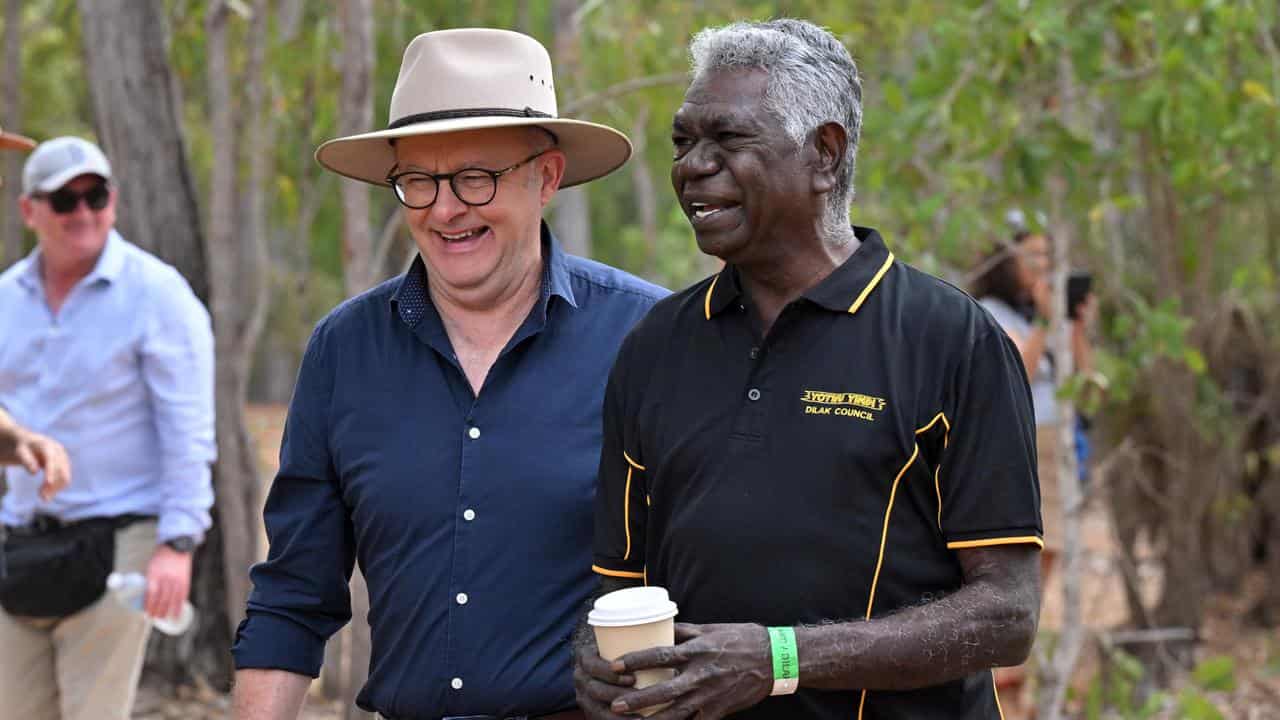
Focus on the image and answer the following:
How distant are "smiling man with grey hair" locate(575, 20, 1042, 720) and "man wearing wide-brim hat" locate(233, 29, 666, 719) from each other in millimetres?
534

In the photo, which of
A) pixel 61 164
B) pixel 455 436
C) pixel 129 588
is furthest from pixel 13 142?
pixel 455 436

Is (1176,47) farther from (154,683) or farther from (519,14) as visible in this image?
(519,14)

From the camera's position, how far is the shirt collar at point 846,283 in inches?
98.7

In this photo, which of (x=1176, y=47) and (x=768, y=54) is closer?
(x=768, y=54)

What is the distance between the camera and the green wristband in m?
2.28

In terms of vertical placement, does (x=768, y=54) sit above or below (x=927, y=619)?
above

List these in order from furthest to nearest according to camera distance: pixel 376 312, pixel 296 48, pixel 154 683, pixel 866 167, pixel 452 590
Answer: pixel 296 48
pixel 154 683
pixel 866 167
pixel 376 312
pixel 452 590

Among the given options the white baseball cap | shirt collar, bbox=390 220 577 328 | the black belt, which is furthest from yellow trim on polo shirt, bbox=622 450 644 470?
the white baseball cap

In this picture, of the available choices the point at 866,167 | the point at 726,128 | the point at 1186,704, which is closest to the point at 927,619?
the point at 726,128

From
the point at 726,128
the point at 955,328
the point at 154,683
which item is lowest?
the point at 154,683

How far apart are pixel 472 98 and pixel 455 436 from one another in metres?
0.67

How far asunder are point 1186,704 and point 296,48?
5.17 meters

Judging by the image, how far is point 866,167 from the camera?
6.89 metres

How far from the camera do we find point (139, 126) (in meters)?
7.36
